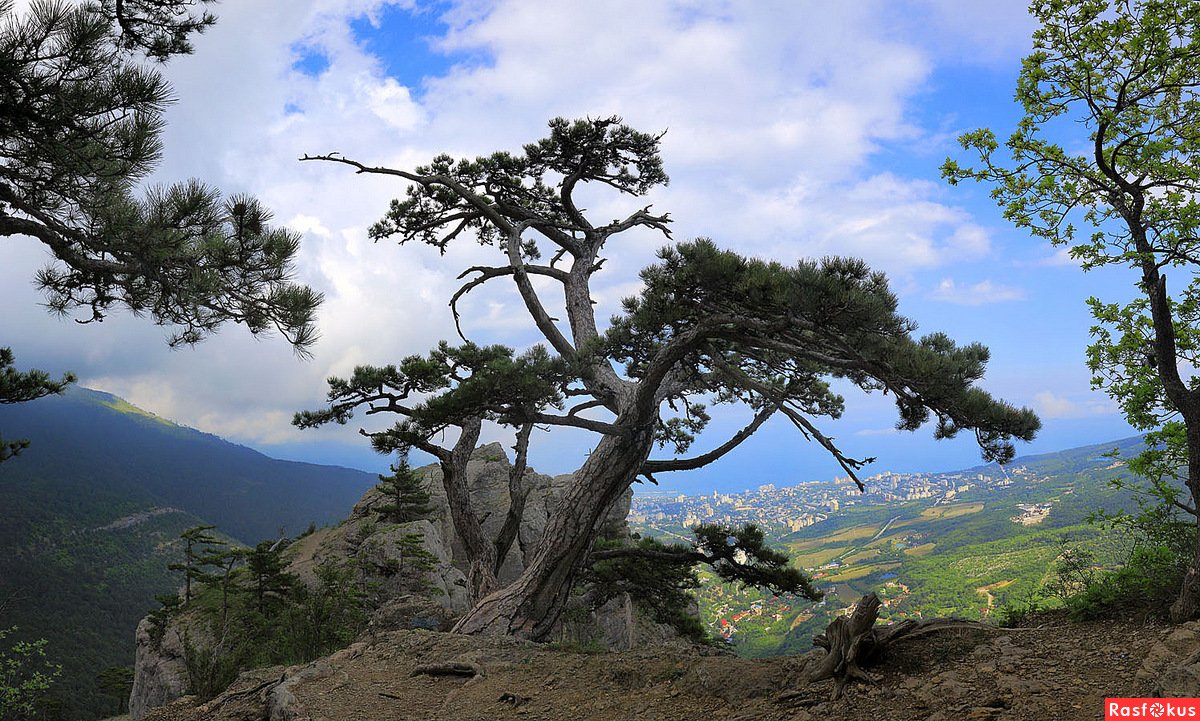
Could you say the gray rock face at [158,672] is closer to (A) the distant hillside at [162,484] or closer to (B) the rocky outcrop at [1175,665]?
(B) the rocky outcrop at [1175,665]

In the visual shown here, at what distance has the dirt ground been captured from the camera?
11.4 feet

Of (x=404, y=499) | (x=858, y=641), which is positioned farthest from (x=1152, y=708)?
(x=404, y=499)

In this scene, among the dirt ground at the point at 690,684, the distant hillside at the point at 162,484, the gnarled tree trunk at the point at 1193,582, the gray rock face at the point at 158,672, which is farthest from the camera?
the distant hillside at the point at 162,484

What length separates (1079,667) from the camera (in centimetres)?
360

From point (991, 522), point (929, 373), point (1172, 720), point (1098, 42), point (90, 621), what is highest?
point (1098, 42)

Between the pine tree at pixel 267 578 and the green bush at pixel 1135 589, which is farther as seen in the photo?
the pine tree at pixel 267 578

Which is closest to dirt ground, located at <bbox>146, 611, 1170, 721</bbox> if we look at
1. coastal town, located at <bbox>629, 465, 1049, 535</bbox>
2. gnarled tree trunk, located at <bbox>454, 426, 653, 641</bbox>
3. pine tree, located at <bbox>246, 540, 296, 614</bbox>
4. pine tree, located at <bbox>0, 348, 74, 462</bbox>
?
gnarled tree trunk, located at <bbox>454, 426, 653, 641</bbox>

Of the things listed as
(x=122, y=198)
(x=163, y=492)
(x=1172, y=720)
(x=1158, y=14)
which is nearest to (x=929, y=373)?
(x=1172, y=720)

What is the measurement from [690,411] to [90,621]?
74.3m

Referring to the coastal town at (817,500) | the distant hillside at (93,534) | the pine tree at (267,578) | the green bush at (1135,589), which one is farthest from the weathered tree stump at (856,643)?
the coastal town at (817,500)

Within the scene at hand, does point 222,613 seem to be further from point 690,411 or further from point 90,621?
point 90,621

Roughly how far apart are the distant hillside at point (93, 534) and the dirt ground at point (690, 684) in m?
7.63

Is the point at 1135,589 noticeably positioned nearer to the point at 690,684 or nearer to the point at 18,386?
the point at 690,684

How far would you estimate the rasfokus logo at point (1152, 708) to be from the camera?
2914 mm
